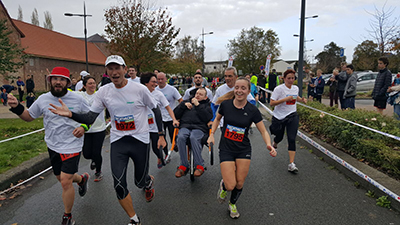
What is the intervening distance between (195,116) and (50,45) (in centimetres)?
4095

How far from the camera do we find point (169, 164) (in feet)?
20.0

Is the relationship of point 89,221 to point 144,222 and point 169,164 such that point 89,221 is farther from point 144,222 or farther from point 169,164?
point 169,164

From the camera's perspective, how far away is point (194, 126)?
5.36 m

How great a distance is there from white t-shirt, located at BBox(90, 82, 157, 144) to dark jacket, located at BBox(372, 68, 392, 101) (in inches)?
273

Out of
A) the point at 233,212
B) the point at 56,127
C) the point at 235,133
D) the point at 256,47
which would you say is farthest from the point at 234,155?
the point at 256,47

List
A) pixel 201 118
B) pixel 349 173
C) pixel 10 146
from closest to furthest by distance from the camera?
1. pixel 349 173
2. pixel 201 118
3. pixel 10 146

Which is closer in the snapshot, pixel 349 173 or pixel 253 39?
pixel 349 173

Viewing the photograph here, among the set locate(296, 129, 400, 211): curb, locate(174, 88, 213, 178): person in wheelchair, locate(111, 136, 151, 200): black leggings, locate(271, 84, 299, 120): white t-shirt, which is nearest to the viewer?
locate(111, 136, 151, 200): black leggings

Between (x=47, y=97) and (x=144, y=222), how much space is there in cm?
200

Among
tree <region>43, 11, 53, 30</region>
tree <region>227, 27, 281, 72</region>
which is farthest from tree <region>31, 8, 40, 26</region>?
tree <region>227, 27, 281, 72</region>

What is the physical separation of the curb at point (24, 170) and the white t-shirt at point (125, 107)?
2.59 metres

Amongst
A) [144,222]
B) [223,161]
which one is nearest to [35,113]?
[144,222]

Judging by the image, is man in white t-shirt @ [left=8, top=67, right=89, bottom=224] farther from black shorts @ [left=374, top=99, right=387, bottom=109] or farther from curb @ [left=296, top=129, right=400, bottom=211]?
black shorts @ [left=374, top=99, right=387, bottom=109]

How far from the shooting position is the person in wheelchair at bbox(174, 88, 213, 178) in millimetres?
4957
